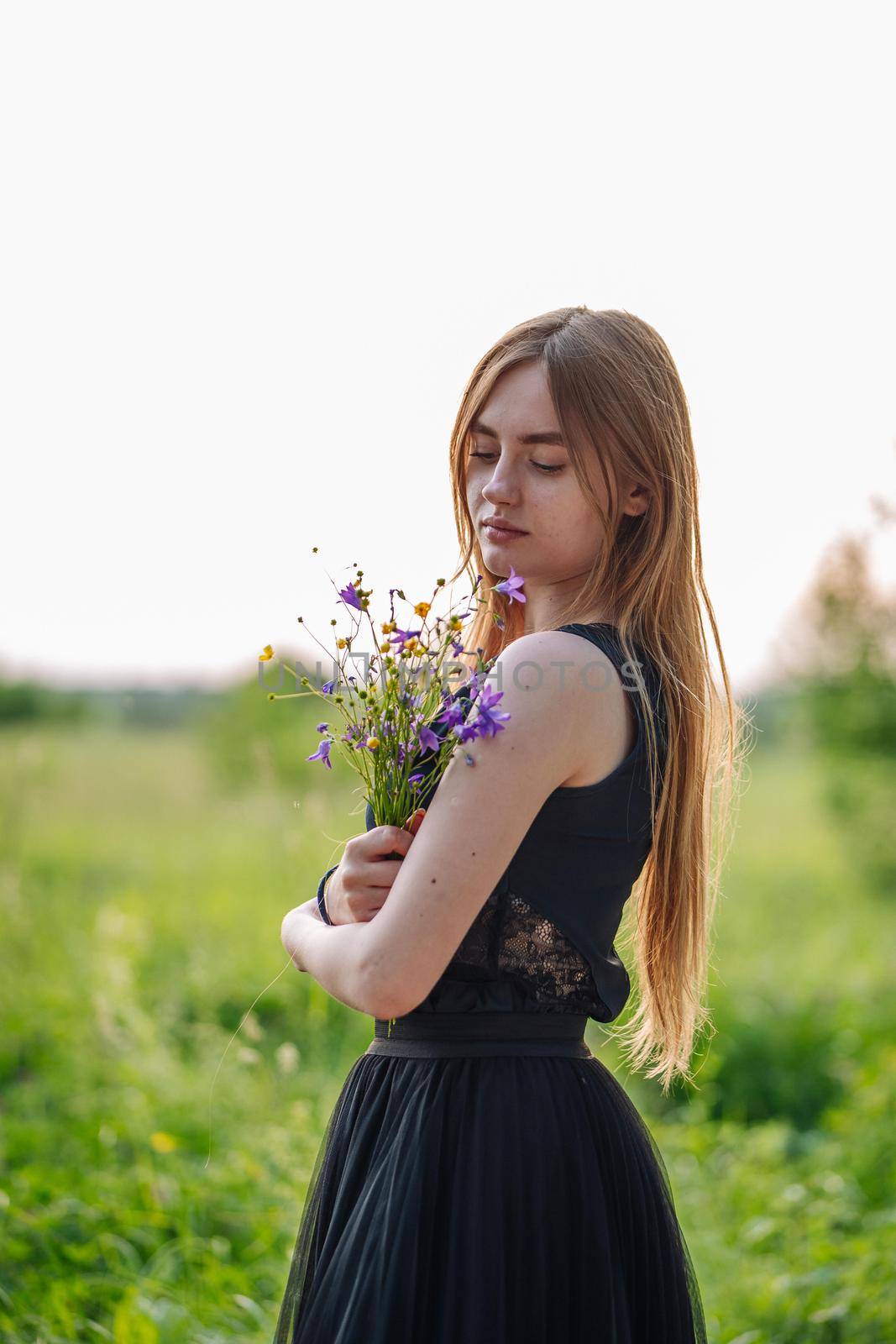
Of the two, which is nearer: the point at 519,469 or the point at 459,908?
the point at 459,908

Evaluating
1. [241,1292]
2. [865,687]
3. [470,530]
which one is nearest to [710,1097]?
[241,1292]

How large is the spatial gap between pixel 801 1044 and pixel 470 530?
506cm

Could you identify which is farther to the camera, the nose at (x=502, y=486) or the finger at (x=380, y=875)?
the nose at (x=502, y=486)

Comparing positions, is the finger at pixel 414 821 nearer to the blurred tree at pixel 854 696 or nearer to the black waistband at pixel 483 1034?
the black waistband at pixel 483 1034

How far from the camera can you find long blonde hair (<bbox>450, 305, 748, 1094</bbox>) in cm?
188

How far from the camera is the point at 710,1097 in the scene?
18.9 feet

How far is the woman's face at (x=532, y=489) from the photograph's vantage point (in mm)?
1889

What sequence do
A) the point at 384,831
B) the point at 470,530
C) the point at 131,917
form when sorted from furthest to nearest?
the point at 131,917, the point at 470,530, the point at 384,831

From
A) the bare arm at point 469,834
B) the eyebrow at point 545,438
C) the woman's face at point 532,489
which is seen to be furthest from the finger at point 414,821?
the eyebrow at point 545,438

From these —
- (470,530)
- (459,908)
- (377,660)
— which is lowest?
(459,908)

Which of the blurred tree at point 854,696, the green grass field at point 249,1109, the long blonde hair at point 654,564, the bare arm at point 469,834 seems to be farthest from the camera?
the blurred tree at point 854,696

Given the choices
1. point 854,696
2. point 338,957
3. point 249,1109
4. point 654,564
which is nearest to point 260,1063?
point 249,1109

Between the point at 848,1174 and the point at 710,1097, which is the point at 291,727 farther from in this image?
the point at 848,1174

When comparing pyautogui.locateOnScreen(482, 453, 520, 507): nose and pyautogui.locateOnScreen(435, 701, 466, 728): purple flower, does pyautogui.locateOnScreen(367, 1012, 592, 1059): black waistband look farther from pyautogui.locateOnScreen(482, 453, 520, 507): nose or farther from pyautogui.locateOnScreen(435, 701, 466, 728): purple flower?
pyautogui.locateOnScreen(482, 453, 520, 507): nose
